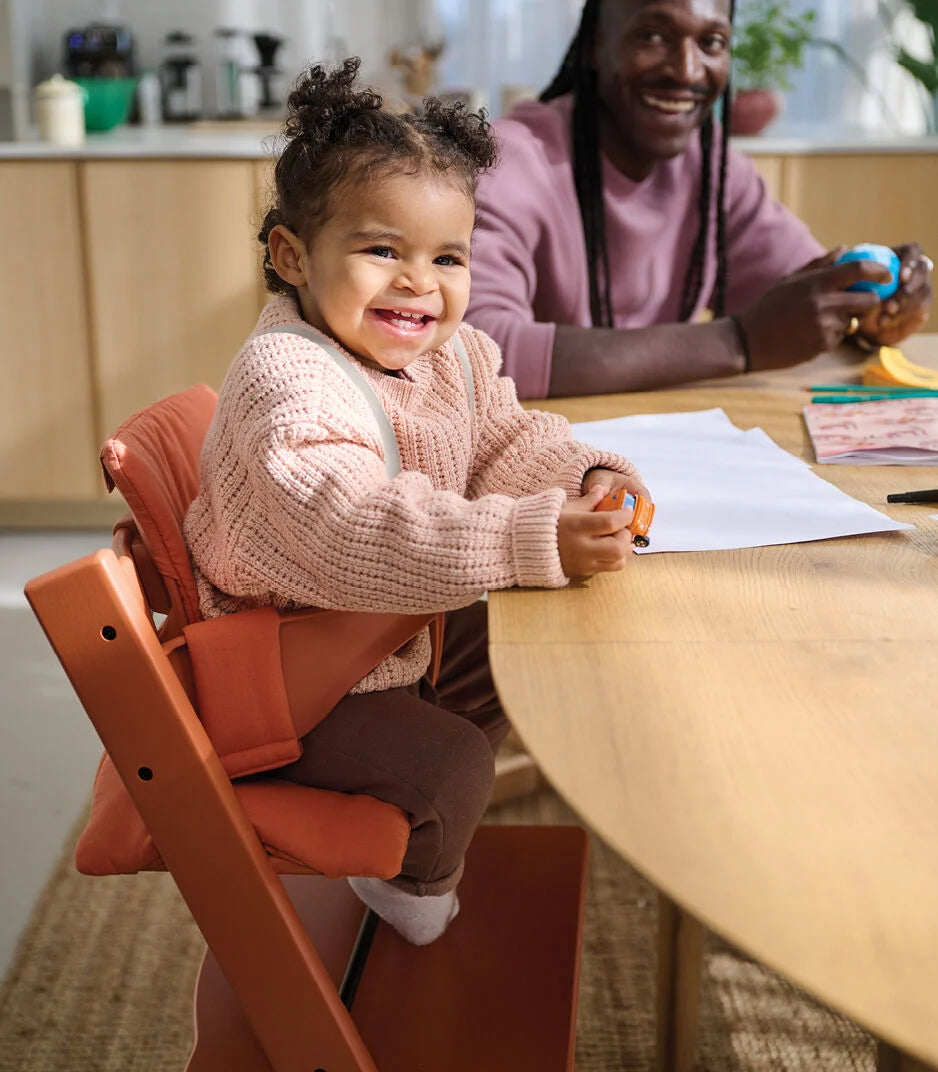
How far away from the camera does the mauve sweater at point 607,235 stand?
1.57 meters

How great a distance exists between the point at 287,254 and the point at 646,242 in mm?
855

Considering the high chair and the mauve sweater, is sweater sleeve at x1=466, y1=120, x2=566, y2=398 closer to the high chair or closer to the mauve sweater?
the mauve sweater

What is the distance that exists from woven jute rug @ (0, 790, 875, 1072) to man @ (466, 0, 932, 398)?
0.72m

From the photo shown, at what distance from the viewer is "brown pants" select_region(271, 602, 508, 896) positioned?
94 cm

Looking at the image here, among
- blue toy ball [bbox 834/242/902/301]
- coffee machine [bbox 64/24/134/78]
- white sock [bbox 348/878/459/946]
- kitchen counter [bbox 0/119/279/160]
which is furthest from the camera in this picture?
coffee machine [bbox 64/24/134/78]

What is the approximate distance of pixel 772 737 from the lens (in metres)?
0.59

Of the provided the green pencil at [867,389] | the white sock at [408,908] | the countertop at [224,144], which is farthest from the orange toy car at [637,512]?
the countertop at [224,144]

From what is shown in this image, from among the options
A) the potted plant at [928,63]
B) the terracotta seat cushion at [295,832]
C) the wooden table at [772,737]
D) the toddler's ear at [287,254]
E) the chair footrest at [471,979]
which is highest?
the potted plant at [928,63]

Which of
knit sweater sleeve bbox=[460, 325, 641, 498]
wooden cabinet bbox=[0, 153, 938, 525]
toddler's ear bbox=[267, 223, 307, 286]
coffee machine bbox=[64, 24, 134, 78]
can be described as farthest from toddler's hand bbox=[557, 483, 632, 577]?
coffee machine bbox=[64, 24, 134, 78]

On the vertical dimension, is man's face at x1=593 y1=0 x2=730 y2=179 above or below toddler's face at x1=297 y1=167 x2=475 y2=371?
above

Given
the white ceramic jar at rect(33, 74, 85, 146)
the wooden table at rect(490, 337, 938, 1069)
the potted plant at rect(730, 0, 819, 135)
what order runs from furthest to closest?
the potted plant at rect(730, 0, 819, 135) < the white ceramic jar at rect(33, 74, 85, 146) < the wooden table at rect(490, 337, 938, 1069)

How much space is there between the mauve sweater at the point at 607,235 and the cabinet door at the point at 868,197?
132cm

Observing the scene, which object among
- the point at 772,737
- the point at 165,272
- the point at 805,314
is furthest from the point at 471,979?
the point at 165,272

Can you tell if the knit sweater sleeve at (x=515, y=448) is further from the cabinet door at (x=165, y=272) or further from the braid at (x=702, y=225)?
the cabinet door at (x=165, y=272)
